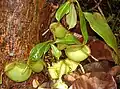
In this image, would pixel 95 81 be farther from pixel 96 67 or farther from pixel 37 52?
pixel 37 52

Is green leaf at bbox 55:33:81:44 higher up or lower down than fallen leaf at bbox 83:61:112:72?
higher up

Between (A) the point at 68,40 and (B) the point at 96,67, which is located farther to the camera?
(B) the point at 96,67

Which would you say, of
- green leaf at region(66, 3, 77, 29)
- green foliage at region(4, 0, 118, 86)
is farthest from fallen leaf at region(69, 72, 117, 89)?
green leaf at region(66, 3, 77, 29)

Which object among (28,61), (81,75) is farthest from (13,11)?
(81,75)

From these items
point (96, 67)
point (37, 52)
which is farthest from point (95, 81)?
point (37, 52)

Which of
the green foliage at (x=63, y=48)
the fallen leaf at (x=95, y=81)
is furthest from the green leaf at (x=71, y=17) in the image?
the fallen leaf at (x=95, y=81)

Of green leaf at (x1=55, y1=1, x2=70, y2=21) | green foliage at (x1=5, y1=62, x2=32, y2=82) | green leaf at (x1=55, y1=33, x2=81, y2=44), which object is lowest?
green foliage at (x1=5, y1=62, x2=32, y2=82)

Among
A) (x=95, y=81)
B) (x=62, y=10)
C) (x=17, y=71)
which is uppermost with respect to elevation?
(x=62, y=10)

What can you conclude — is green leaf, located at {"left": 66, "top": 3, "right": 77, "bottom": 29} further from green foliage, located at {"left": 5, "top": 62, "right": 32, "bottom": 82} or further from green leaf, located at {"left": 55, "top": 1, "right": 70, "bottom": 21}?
green foliage, located at {"left": 5, "top": 62, "right": 32, "bottom": 82}
